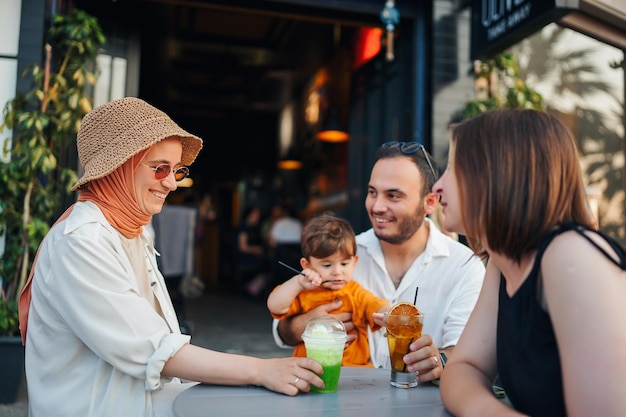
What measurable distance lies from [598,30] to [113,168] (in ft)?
13.1

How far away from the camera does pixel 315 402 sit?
4.69ft

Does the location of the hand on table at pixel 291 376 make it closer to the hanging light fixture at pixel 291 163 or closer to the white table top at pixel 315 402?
the white table top at pixel 315 402

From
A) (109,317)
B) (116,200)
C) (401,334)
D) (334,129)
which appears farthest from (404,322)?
(334,129)

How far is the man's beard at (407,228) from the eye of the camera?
2.46 m

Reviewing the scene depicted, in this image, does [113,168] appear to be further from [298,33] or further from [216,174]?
[216,174]

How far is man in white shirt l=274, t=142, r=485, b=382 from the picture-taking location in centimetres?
241

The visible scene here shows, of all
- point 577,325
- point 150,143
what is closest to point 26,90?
point 150,143

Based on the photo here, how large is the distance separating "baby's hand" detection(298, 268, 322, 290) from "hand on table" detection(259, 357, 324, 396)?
61cm

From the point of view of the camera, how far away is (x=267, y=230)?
9898 mm

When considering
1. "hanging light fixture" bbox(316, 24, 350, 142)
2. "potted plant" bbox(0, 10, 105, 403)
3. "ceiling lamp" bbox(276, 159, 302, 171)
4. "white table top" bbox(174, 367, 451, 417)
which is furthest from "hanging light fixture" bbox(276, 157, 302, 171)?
"white table top" bbox(174, 367, 451, 417)

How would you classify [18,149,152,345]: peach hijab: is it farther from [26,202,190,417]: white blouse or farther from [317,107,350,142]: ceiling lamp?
[317,107,350,142]: ceiling lamp

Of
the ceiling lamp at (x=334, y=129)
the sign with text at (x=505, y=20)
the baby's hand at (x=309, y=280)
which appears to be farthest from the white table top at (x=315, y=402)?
the ceiling lamp at (x=334, y=129)

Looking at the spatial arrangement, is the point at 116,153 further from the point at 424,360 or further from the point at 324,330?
the point at 424,360

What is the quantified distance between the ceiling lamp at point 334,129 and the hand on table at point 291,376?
6.66 meters
